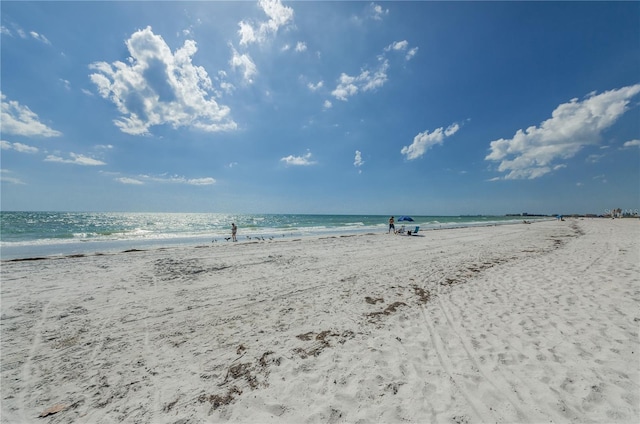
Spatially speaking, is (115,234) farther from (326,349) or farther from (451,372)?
(451,372)

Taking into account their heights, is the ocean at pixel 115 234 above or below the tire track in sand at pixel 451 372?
above

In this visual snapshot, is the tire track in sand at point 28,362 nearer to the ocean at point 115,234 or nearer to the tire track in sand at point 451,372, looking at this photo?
the tire track in sand at point 451,372

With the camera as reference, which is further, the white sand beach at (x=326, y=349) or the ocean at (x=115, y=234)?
the ocean at (x=115, y=234)

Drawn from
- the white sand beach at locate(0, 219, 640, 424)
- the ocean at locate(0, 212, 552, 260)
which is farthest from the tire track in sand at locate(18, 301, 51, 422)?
the ocean at locate(0, 212, 552, 260)

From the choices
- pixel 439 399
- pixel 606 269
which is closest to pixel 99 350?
pixel 439 399

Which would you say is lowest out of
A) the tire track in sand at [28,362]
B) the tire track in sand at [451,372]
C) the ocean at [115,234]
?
the tire track in sand at [28,362]

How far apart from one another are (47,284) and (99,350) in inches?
253

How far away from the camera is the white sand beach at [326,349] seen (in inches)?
127

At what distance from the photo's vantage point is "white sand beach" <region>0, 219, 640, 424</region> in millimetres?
3219

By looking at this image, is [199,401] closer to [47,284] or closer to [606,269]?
[47,284]

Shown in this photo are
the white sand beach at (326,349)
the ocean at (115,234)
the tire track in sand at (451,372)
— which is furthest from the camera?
the ocean at (115,234)

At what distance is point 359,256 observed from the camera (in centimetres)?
1320

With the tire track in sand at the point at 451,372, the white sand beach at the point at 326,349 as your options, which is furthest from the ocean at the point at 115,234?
the tire track in sand at the point at 451,372

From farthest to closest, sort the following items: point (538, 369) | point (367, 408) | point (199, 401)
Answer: point (538, 369)
point (199, 401)
point (367, 408)
